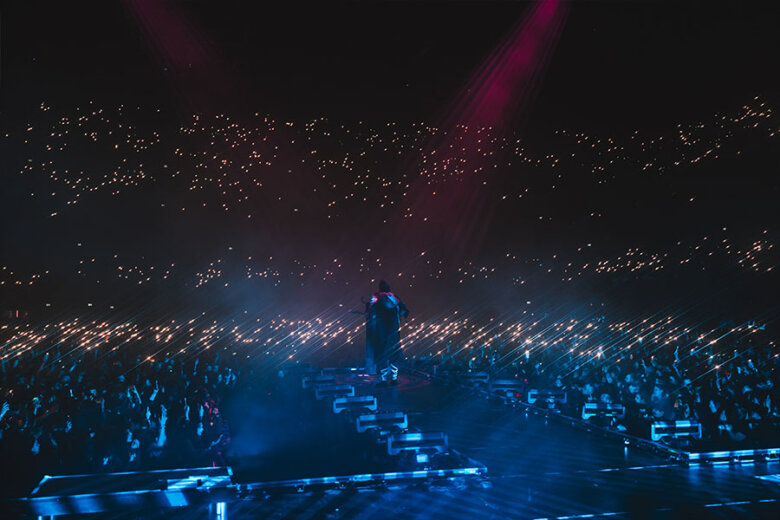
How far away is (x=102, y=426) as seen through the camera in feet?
22.1

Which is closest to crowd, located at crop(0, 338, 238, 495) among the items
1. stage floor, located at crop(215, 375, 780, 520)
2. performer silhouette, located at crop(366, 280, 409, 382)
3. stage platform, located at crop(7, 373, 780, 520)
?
stage platform, located at crop(7, 373, 780, 520)

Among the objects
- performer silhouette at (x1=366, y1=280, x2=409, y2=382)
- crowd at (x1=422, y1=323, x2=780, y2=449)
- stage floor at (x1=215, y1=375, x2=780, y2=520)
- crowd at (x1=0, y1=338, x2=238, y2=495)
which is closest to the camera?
stage floor at (x1=215, y1=375, x2=780, y2=520)

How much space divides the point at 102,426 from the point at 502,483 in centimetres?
454

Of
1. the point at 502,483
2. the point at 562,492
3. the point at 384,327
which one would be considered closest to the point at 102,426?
the point at 502,483

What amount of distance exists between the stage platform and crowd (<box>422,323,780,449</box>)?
36.9 inches

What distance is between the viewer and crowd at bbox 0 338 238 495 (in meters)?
6.20

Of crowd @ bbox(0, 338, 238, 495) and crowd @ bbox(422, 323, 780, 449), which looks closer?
crowd @ bbox(0, 338, 238, 495)

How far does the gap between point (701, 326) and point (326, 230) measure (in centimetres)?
1478

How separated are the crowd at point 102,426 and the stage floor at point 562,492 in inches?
78.4

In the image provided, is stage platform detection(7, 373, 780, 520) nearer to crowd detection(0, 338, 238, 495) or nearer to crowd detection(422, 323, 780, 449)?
crowd detection(0, 338, 238, 495)

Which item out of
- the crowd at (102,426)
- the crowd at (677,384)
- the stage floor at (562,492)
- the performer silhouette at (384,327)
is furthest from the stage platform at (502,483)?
the performer silhouette at (384,327)

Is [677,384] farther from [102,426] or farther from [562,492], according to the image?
[102,426]

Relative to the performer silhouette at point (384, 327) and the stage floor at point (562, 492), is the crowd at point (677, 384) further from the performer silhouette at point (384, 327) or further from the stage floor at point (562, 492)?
the performer silhouette at point (384, 327)

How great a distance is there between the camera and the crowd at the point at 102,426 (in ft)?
20.3
